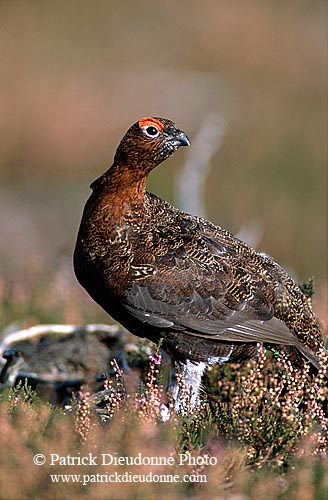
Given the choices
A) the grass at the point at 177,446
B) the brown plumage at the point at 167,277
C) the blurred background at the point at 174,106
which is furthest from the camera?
the blurred background at the point at 174,106

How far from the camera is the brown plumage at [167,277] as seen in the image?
4.73 meters

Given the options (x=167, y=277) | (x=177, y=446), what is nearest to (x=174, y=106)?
(x=167, y=277)

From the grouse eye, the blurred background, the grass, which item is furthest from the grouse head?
the blurred background

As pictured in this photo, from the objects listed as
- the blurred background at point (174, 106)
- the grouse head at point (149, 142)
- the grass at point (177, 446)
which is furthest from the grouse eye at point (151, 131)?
the blurred background at point (174, 106)

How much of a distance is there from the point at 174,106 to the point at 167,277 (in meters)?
18.7

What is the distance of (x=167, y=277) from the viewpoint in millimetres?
4754

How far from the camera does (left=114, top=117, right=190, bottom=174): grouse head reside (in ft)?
15.7

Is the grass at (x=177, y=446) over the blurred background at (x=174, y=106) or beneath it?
beneath

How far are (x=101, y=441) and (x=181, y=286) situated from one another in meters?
1.26

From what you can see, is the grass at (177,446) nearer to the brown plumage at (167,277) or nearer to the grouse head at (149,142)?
the brown plumage at (167,277)

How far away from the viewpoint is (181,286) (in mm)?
4770

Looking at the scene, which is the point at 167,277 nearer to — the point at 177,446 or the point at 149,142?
the point at 149,142

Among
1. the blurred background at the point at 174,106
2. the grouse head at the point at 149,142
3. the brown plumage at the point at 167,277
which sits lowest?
the brown plumage at the point at 167,277

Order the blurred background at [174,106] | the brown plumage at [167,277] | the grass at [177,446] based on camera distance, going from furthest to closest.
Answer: the blurred background at [174,106] → the brown plumage at [167,277] → the grass at [177,446]
